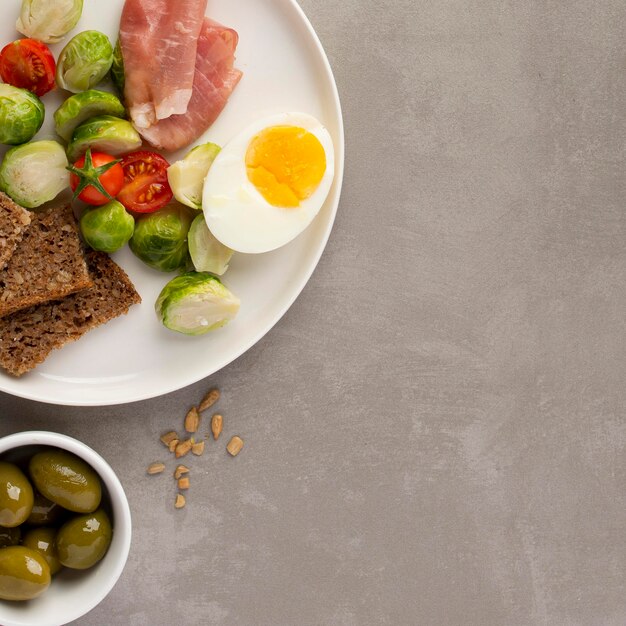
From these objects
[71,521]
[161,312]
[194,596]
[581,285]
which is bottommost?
[194,596]

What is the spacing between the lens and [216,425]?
2709mm

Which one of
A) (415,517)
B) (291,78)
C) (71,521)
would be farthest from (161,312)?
(415,517)

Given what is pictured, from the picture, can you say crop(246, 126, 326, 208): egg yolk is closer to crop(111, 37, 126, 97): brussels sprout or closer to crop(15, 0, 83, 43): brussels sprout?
crop(111, 37, 126, 97): brussels sprout

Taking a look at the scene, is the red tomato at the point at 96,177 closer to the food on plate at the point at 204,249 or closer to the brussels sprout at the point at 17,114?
the brussels sprout at the point at 17,114

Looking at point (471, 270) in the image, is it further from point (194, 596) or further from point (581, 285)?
point (194, 596)

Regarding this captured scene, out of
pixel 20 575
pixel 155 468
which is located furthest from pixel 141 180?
pixel 20 575

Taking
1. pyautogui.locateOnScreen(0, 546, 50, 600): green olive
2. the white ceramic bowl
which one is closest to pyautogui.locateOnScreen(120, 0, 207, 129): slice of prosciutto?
the white ceramic bowl

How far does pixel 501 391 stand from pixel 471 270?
1.67ft

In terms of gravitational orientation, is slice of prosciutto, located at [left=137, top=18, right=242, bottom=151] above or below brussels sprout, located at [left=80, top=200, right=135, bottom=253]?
above

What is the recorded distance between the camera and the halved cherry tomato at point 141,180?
93.5 inches

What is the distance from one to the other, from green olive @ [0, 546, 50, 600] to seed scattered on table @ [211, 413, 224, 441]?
0.75 meters

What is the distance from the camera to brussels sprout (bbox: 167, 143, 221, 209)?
235 centimetres

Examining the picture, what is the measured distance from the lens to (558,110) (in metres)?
2.86

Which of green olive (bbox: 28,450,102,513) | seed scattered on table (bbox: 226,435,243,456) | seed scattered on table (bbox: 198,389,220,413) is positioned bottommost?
seed scattered on table (bbox: 226,435,243,456)
